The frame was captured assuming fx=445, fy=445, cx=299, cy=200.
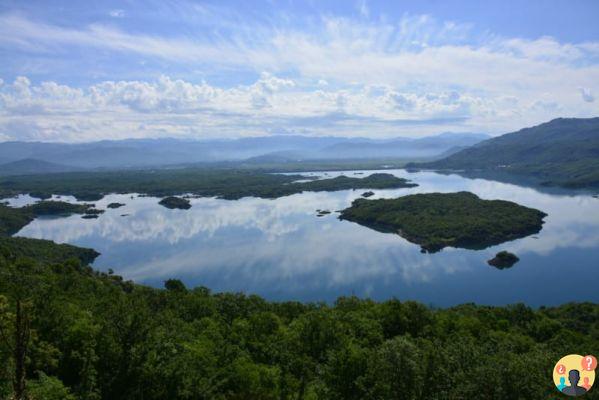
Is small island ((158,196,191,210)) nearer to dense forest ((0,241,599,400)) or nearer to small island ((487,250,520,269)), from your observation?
small island ((487,250,520,269))

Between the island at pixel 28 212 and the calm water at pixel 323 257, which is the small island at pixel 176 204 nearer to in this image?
the calm water at pixel 323 257

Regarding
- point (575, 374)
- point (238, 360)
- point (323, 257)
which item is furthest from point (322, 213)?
point (575, 374)

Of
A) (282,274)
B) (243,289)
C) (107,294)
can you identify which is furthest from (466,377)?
(282,274)

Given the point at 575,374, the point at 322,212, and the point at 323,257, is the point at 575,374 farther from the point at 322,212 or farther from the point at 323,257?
the point at 322,212

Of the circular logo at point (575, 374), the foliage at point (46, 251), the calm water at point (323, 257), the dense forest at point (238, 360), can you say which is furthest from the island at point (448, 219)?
the circular logo at point (575, 374)

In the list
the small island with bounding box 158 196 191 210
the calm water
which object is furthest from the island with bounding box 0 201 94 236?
the small island with bounding box 158 196 191 210
